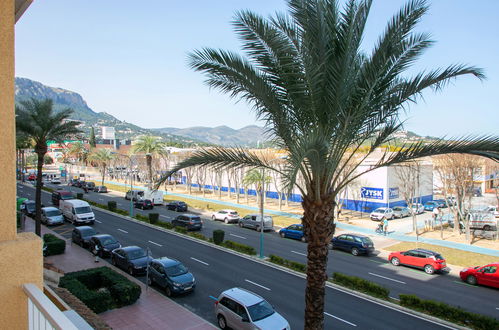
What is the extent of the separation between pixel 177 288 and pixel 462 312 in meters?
12.5

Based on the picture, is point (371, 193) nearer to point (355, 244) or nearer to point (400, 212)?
point (400, 212)

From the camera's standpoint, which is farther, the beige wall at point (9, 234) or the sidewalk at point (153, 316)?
the sidewalk at point (153, 316)

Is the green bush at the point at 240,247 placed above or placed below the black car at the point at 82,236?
below

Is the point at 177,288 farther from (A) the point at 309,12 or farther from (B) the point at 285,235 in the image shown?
(B) the point at 285,235

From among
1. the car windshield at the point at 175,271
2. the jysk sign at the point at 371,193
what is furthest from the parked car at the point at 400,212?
the car windshield at the point at 175,271

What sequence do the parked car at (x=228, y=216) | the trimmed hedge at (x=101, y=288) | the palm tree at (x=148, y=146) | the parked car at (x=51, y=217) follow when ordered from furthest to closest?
the palm tree at (x=148, y=146) → the parked car at (x=228, y=216) → the parked car at (x=51, y=217) → the trimmed hedge at (x=101, y=288)

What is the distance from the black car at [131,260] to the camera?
1911 cm

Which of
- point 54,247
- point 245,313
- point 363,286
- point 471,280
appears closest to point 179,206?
point 54,247

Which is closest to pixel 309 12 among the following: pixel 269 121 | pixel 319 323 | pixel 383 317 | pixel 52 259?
pixel 269 121

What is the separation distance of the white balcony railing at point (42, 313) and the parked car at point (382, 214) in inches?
1621

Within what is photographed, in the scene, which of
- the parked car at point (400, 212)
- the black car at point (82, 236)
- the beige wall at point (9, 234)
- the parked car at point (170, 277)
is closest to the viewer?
the beige wall at point (9, 234)

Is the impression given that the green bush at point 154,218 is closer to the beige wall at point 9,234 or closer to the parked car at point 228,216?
the parked car at point 228,216

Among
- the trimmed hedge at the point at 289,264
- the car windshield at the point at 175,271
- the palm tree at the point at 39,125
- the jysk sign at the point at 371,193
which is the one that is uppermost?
the palm tree at the point at 39,125

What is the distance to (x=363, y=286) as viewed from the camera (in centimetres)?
1797
